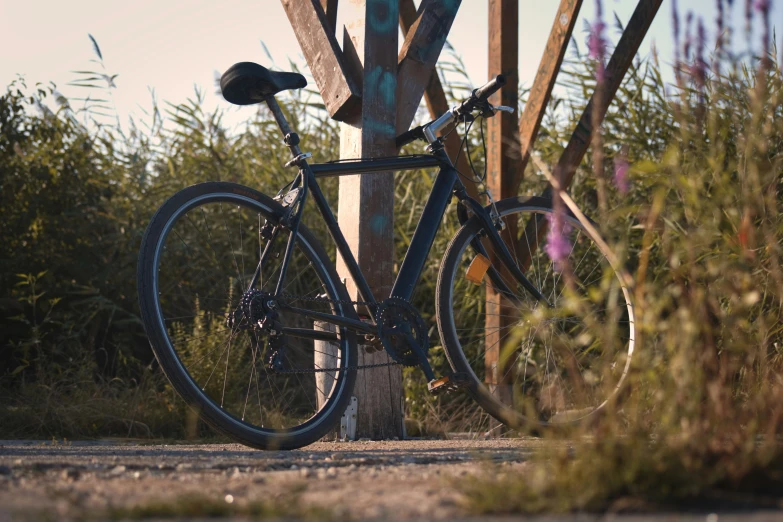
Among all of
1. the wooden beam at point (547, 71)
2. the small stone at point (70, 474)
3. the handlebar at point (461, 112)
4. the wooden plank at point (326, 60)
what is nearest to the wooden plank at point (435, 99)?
the wooden beam at point (547, 71)

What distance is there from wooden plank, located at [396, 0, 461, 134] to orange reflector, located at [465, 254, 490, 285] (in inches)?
28.4

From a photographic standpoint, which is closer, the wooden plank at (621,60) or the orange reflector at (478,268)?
the orange reflector at (478,268)

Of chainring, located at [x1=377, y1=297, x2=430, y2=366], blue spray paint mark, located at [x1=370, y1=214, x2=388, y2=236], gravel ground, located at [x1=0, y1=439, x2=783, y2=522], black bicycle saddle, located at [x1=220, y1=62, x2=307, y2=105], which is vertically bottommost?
gravel ground, located at [x1=0, y1=439, x2=783, y2=522]

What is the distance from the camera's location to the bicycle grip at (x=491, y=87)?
3.53 m

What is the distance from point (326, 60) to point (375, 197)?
0.58 meters

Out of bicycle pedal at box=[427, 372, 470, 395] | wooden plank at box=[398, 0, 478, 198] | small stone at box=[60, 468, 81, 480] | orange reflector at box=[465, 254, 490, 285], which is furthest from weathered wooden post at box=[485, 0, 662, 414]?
small stone at box=[60, 468, 81, 480]

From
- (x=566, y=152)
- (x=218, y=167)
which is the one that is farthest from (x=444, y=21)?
(x=218, y=167)

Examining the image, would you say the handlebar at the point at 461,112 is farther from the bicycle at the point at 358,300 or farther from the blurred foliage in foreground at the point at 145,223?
the blurred foliage in foreground at the point at 145,223

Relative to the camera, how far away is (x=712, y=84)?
465 cm

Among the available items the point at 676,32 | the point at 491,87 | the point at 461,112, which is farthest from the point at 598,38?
the point at 461,112

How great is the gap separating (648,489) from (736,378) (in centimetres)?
228

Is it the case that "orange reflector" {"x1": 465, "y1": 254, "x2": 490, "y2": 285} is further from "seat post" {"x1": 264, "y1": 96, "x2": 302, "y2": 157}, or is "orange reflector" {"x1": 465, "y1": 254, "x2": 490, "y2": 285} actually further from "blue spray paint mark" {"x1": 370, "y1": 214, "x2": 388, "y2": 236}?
"seat post" {"x1": 264, "y1": 96, "x2": 302, "y2": 157}

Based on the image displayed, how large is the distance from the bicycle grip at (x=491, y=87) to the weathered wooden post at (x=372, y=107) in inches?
19.0

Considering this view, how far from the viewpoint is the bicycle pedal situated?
3379 millimetres
